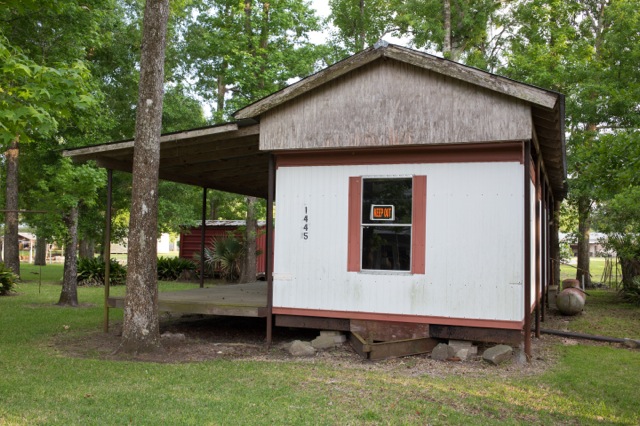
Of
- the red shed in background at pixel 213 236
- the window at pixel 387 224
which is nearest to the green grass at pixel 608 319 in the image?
the window at pixel 387 224

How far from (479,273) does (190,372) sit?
4166mm

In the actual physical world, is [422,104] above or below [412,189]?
above

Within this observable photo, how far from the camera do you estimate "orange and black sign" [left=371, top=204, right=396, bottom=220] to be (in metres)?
8.70

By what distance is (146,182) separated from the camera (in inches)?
333

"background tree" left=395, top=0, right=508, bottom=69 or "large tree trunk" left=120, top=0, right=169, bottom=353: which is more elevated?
"background tree" left=395, top=0, right=508, bottom=69

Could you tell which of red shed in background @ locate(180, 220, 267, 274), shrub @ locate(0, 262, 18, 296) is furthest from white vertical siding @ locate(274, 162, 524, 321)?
red shed in background @ locate(180, 220, 267, 274)

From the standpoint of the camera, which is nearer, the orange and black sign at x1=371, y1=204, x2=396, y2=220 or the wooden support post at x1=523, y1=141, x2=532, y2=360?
the wooden support post at x1=523, y1=141, x2=532, y2=360

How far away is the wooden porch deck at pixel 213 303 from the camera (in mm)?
9570

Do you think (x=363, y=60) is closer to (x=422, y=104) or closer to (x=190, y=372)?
(x=422, y=104)

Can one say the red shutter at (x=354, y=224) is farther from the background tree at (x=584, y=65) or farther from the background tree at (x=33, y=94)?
the background tree at (x=584, y=65)

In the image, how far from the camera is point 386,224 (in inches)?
343

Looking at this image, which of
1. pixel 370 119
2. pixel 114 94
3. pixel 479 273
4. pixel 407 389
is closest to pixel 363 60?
pixel 370 119

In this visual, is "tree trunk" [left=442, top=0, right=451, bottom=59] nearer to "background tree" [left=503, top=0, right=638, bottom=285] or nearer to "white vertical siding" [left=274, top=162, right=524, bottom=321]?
"background tree" [left=503, top=0, right=638, bottom=285]

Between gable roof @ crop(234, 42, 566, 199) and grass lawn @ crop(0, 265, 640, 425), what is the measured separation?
3.52 metres
